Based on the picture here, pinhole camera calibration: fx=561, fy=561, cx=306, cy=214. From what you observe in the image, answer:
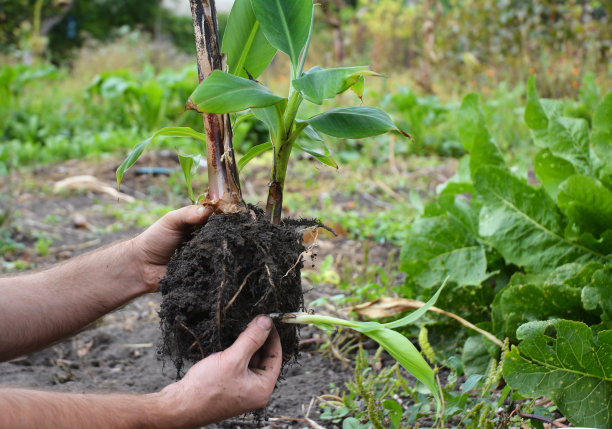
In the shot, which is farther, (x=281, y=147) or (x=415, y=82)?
(x=415, y=82)

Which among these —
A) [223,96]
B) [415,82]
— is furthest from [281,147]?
[415,82]

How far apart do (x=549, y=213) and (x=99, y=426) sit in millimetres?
1565

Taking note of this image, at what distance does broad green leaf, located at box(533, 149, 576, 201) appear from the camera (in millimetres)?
2066

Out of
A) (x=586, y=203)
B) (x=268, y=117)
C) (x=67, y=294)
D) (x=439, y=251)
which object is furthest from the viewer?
(x=439, y=251)

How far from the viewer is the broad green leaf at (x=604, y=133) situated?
1.87m

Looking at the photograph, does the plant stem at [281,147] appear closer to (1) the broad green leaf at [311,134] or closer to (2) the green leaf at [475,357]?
(1) the broad green leaf at [311,134]

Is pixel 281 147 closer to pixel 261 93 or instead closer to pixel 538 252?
pixel 261 93

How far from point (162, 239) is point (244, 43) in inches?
23.7

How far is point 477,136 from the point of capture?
2160mm

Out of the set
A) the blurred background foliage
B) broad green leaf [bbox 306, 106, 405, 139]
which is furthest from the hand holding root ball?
the blurred background foliage

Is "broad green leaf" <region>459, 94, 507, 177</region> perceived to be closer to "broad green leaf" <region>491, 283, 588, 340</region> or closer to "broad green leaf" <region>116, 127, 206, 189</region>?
"broad green leaf" <region>491, 283, 588, 340</region>

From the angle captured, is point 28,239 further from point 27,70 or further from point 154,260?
point 27,70

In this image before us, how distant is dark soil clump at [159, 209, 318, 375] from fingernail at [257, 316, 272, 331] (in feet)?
0.11

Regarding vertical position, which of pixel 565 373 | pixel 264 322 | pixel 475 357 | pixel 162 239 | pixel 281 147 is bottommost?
pixel 475 357
